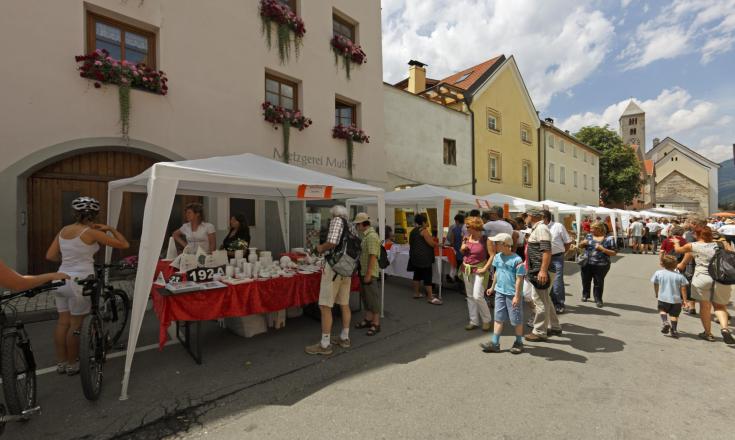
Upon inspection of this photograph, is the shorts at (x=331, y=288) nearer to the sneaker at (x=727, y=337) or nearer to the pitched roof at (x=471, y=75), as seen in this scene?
the sneaker at (x=727, y=337)

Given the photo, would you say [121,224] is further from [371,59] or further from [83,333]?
[371,59]

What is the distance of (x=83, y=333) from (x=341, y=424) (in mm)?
2367

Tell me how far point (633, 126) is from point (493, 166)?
8005 cm

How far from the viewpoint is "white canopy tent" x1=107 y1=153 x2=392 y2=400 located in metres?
3.31

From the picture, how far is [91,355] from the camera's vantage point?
10.6ft

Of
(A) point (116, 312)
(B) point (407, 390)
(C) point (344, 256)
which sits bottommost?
(B) point (407, 390)

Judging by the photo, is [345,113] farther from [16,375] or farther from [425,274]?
[16,375]

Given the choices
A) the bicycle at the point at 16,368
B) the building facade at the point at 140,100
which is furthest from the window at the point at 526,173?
the bicycle at the point at 16,368

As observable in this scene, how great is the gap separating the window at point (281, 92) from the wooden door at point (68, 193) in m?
3.74

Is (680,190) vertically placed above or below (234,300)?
above

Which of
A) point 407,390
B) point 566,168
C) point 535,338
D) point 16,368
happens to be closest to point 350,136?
point 535,338

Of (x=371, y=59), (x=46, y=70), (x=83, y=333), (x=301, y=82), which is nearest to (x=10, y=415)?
(x=83, y=333)

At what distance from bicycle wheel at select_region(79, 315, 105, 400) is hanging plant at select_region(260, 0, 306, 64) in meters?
8.29

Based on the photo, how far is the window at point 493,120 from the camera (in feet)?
64.1
